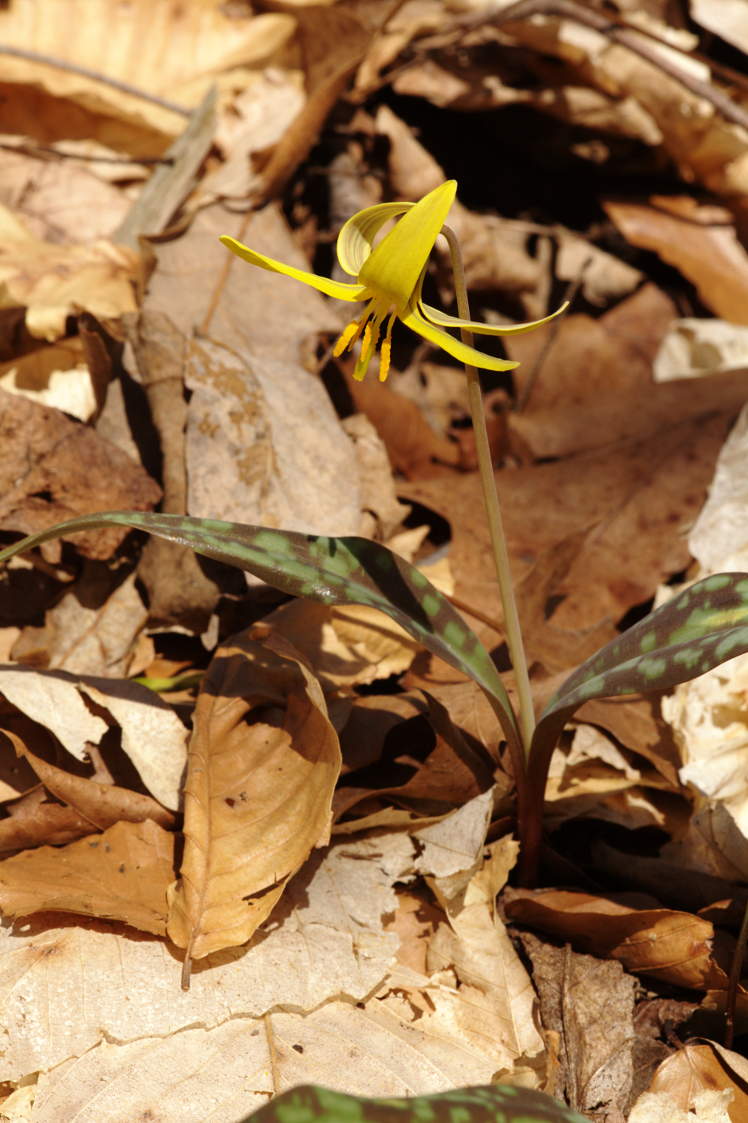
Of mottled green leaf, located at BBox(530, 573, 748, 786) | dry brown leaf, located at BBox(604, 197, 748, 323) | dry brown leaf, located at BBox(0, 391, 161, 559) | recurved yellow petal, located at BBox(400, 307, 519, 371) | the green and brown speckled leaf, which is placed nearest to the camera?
the green and brown speckled leaf

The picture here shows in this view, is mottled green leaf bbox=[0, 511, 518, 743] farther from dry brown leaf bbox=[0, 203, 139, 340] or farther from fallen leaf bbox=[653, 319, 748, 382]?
fallen leaf bbox=[653, 319, 748, 382]

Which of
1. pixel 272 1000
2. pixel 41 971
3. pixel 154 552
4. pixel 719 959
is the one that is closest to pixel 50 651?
pixel 154 552

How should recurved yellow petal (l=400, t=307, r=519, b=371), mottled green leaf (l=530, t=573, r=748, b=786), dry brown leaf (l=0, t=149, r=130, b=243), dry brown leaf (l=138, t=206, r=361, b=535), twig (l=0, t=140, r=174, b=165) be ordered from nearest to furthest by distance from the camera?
recurved yellow petal (l=400, t=307, r=519, b=371), mottled green leaf (l=530, t=573, r=748, b=786), dry brown leaf (l=138, t=206, r=361, b=535), dry brown leaf (l=0, t=149, r=130, b=243), twig (l=0, t=140, r=174, b=165)

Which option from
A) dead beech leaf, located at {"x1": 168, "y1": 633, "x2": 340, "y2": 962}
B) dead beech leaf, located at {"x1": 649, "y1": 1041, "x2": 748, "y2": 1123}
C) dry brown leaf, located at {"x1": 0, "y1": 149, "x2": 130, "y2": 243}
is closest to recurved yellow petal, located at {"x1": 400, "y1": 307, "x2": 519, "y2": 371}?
dead beech leaf, located at {"x1": 168, "y1": 633, "x2": 340, "y2": 962}

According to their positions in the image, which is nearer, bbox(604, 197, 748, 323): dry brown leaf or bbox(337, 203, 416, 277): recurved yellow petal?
bbox(337, 203, 416, 277): recurved yellow petal

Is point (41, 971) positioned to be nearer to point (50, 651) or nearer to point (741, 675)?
point (50, 651)

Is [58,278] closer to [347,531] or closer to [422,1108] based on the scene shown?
[347,531]
